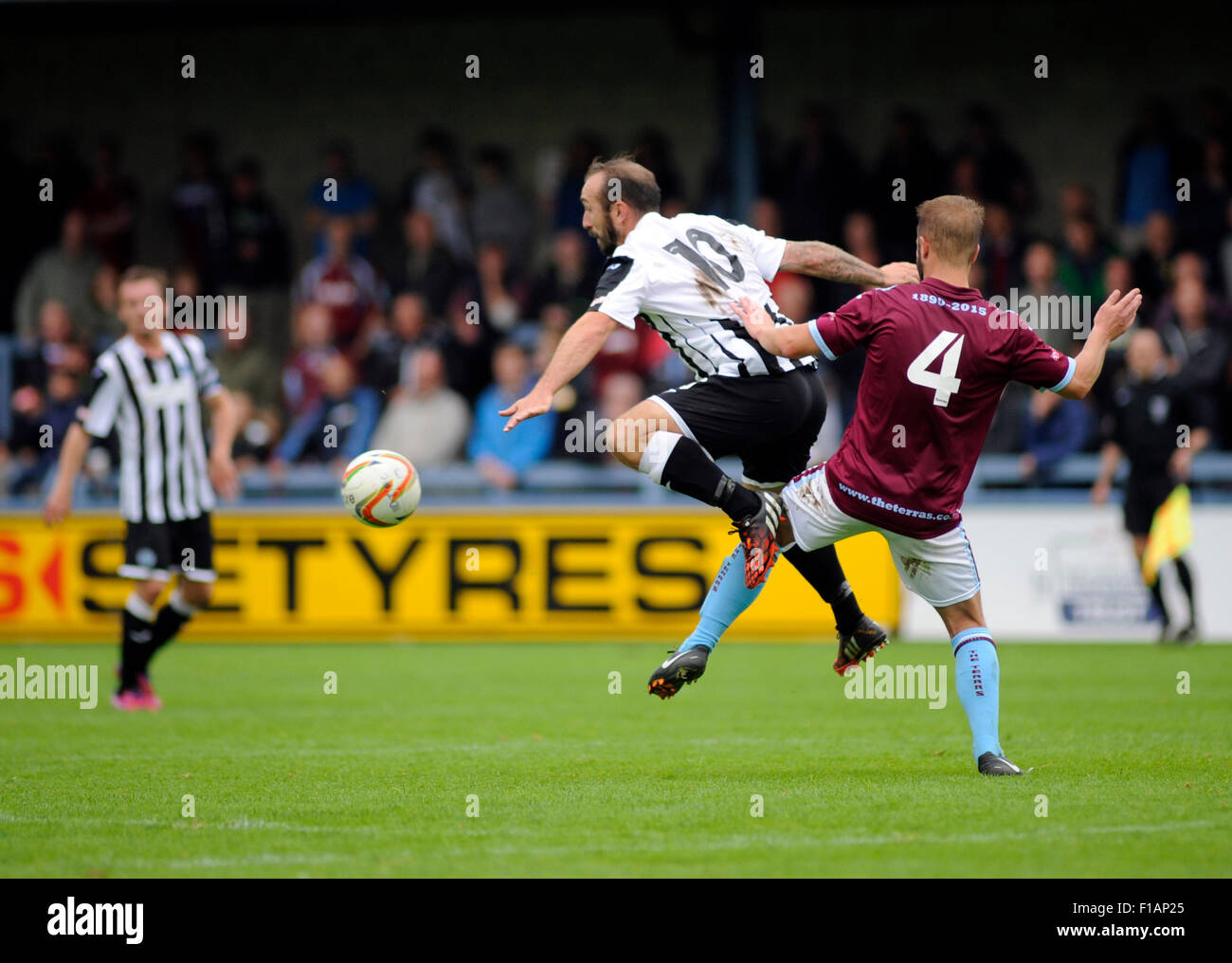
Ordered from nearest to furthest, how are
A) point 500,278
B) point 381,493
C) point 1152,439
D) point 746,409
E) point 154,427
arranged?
point 746,409 → point 381,493 → point 154,427 → point 1152,439 → point 500,278

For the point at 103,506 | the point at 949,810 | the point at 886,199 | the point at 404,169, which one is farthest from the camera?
the point at 404,169

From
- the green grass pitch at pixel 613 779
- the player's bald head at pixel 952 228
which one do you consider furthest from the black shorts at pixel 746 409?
the green grass pitch at pixel 613 779

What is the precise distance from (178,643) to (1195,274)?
30.0ft

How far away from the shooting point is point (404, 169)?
63.3 feet

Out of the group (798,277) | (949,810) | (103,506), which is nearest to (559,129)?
(798,277)

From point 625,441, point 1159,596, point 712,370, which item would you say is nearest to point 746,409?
point 712,370

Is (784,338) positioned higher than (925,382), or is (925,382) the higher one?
(784,338)

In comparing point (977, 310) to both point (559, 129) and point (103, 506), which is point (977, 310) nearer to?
point (103, 506)

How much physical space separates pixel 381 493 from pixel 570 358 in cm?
129

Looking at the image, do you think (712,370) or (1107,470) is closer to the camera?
(712,370)

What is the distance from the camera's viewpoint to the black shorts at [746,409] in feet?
23.3

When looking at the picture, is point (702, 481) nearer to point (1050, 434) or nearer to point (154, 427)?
point (154, 427)

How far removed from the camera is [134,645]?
9.66 m

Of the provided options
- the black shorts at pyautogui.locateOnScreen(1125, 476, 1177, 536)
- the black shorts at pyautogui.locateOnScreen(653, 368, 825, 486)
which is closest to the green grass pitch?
the black shorts at pyautogui.locateOnScreen(653, 368, 825, 486)
